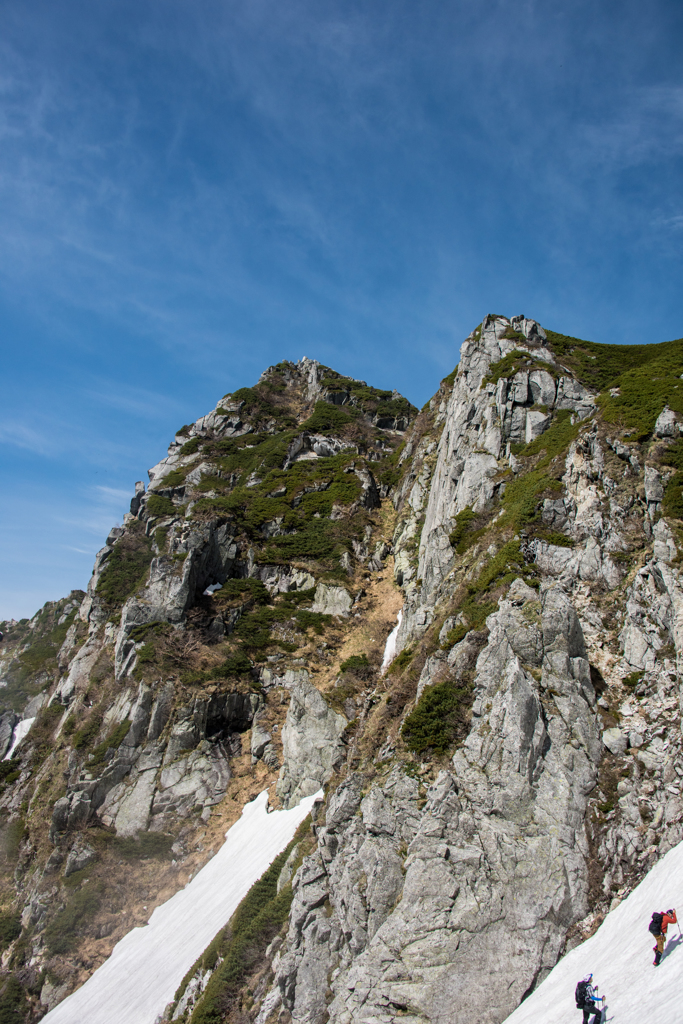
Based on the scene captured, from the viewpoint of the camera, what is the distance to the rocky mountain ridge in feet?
43.2

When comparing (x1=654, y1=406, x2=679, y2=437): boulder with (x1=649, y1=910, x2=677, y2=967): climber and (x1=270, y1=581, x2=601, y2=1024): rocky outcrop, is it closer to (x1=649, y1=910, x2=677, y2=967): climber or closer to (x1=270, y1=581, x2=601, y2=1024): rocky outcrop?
(x1=270, y1=581, x2=601, y2=1024): rocky outcrop

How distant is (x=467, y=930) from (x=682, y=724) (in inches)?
295

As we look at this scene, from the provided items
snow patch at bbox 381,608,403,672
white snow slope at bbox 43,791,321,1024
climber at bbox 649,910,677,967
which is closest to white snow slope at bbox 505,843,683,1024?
climber at bbox 649,910,677,967

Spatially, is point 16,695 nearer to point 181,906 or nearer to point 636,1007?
point 181,906

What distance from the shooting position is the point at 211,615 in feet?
123

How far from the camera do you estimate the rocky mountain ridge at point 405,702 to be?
43.2ft

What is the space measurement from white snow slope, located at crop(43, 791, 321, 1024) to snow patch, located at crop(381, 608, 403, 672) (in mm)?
8804

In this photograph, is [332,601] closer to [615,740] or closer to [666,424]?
[666,424]

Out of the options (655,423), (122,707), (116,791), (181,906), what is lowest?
(181,906)

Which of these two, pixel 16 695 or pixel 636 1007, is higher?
pixel 16 695

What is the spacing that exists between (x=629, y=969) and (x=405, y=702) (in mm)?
9903

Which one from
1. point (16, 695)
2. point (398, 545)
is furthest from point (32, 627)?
point (398, 545)

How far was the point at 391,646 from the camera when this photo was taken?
32281 mm

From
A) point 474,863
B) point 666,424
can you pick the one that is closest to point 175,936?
point 474,863
